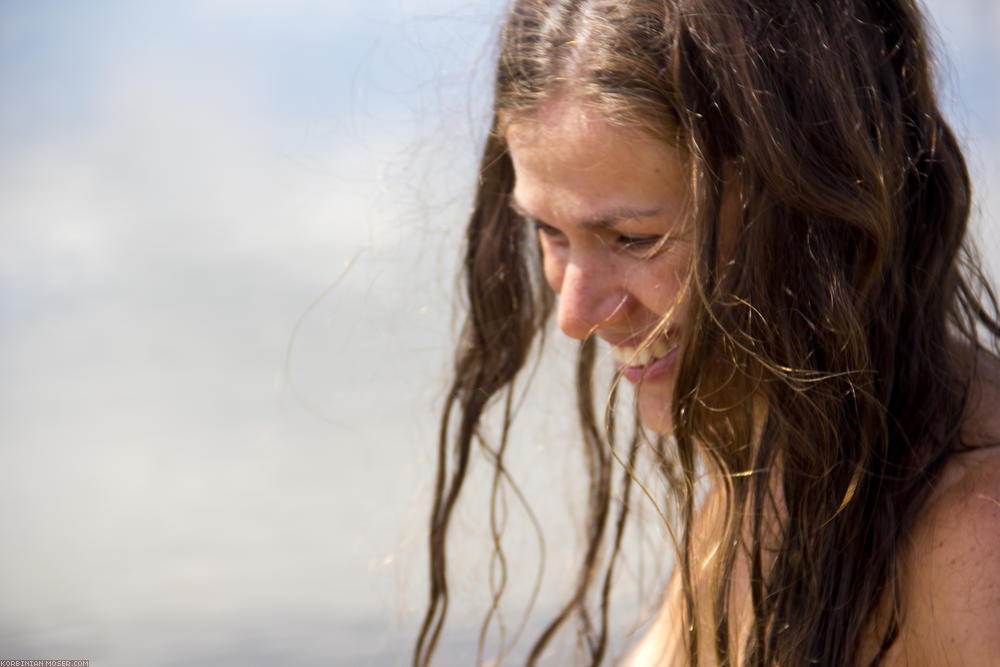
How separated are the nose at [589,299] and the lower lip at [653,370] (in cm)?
9

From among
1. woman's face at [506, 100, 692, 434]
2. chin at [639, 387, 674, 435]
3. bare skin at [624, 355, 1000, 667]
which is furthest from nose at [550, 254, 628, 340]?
bare skin at [624, 355, 1000, 667]

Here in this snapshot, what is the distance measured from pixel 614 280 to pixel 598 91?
0.22 metres

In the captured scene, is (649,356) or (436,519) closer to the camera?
(649,356)

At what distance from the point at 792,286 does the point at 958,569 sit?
0.35 metres

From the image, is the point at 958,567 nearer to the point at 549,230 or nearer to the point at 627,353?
the point at 627,353

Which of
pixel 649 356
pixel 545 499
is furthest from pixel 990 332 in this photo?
pixel 545 499

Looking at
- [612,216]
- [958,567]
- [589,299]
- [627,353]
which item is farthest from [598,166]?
[958,567]

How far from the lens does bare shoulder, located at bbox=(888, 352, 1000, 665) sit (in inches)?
40.3

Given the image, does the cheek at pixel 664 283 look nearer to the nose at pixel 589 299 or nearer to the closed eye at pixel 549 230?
the nose at pixel 589 299

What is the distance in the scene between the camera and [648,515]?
1.82 metres

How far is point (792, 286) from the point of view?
3.88ft

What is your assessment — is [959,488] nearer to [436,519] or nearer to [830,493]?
[830,493]

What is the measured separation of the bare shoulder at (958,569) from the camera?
1.02 metres

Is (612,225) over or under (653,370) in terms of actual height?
over
